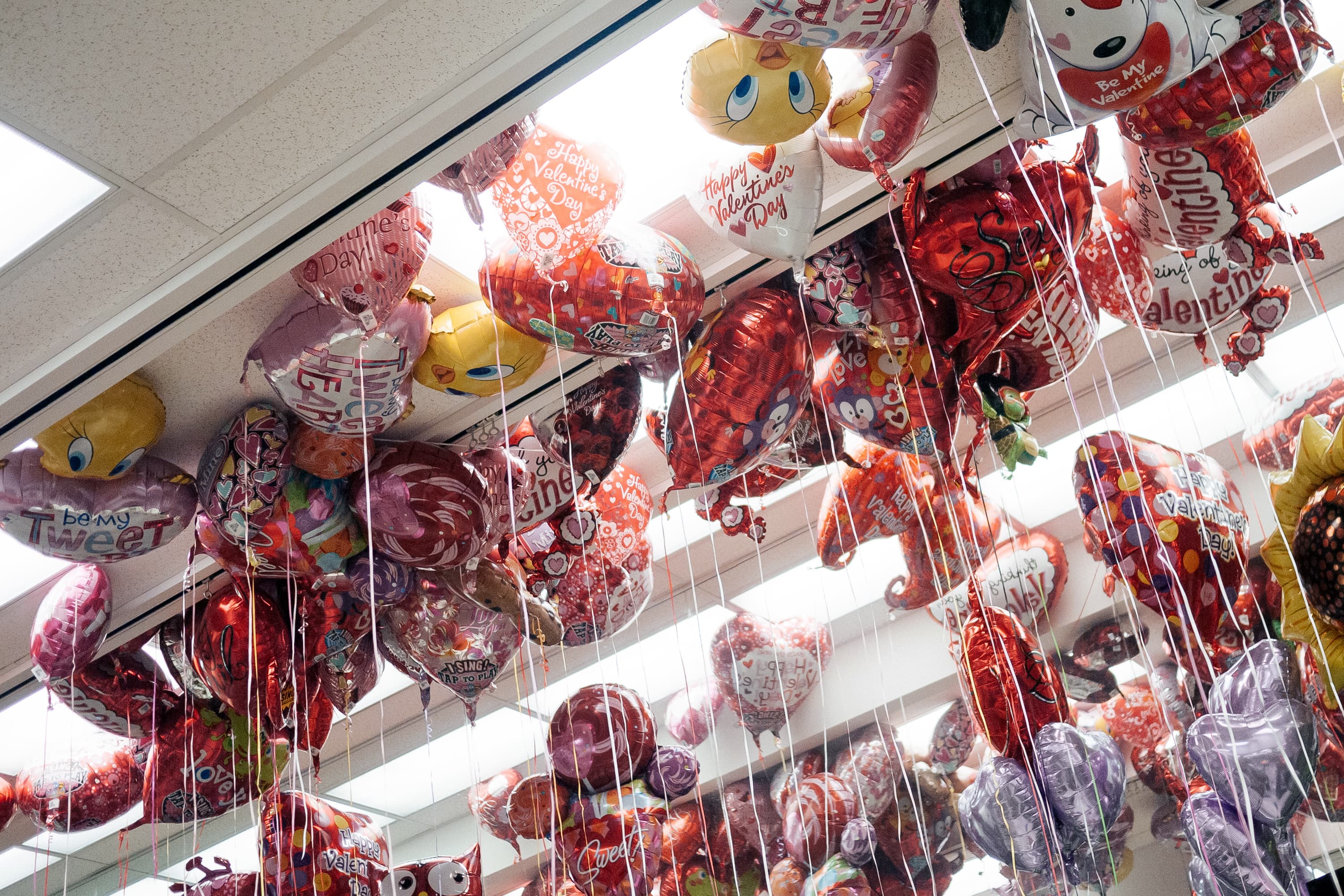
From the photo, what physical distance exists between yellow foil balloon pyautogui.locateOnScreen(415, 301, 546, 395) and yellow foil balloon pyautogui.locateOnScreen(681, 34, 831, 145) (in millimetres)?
599

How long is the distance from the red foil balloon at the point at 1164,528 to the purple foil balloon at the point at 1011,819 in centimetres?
45

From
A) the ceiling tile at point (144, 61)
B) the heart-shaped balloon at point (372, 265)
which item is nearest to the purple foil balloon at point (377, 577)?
the heart-shaped balloon at point (372, 265)

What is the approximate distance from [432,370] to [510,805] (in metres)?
1.28

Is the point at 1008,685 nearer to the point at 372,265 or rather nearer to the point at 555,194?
the point at 555,194

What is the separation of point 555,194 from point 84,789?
6.88 ft

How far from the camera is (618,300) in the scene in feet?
6.56

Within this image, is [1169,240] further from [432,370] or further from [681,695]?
[681,695]

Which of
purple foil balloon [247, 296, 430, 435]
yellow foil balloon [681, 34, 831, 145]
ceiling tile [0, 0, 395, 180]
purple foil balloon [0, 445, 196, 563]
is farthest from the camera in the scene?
purple foil balloon [0, 445, 196, 563]

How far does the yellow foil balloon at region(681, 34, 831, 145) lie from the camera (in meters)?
1.70

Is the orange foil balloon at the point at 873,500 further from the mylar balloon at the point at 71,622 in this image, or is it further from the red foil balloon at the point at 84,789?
the red foil balloon at the point at 84,789

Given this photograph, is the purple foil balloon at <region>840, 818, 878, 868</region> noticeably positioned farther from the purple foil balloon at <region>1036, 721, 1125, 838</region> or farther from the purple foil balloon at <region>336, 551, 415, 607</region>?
the purple foil balloon at <region>336, 551, 415, 607</region>

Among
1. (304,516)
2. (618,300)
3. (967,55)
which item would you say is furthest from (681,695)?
(967,55)

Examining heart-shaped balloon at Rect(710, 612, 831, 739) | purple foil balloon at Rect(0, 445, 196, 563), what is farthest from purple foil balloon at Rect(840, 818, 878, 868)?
purple foil balloon at Rect(0, 445, 196, 563)

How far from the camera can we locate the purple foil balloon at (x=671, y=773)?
2.86 meters
